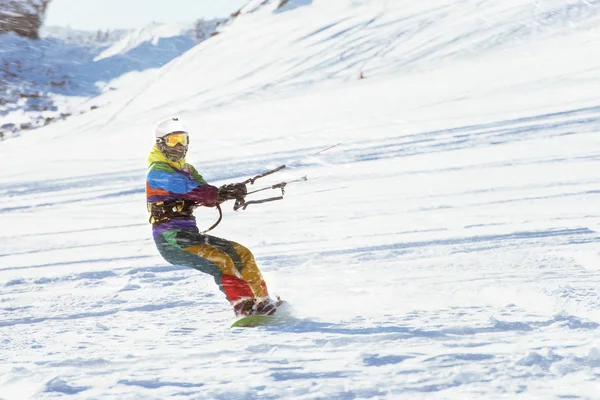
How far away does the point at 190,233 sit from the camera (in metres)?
4.38

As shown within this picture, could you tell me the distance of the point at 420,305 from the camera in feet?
13.5

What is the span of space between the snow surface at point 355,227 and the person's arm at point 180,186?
82cm

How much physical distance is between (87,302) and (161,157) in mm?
1424

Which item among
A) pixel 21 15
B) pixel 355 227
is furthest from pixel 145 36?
pixel 355 227

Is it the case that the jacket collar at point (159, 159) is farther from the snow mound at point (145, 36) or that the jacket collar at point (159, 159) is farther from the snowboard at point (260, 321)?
the snow mound at point (145, 36)

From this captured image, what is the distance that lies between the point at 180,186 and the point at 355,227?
2.92 metres

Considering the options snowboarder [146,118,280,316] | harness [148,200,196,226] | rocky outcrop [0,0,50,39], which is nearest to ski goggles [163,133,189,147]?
snowboarder [146,118,280,316]

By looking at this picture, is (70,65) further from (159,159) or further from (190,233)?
(190,233)

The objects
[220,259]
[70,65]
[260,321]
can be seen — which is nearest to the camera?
[260,321]

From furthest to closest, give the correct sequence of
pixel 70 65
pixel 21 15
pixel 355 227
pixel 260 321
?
pixel 70 65 → pixel 21 15 → pixel 355 227 → pixel 260 321

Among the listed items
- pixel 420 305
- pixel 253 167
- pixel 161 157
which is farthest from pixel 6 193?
pixel 420 305

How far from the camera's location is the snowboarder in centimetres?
433

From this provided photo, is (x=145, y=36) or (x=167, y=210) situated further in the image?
(x=145, y=36)

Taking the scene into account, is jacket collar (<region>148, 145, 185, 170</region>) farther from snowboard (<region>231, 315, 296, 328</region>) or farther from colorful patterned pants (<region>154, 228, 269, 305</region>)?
snowboard (<region>231, 315, 296, 328</region>)
